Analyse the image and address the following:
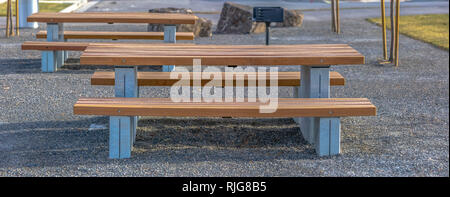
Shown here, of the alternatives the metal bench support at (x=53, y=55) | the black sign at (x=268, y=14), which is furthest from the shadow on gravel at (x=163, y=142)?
the black sign at (x=268, y=14)

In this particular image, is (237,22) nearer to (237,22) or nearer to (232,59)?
(237,22)

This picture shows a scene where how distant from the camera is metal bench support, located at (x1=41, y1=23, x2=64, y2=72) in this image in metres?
9.44

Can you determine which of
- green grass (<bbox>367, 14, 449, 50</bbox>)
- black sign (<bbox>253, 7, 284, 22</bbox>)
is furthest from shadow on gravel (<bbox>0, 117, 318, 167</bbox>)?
green grass (<bbox>367, 14, 449, 50</bbox>)

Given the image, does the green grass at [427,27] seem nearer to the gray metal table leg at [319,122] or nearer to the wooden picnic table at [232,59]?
the gray metal table leg at [319,122]

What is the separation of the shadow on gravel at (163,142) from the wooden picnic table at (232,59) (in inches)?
13.2

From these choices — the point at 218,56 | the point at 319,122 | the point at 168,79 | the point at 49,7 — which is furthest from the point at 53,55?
the point at 49,7

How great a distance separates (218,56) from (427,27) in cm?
1064

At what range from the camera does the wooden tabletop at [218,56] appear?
555 cm

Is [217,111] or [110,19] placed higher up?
[110,19]

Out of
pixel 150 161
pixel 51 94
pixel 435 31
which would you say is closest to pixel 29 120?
pixel 51 94

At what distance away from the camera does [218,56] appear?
5680 millimetres

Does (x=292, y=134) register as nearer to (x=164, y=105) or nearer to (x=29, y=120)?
(x=164, y=105)

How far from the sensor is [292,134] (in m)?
6.20

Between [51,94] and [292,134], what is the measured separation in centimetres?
284
